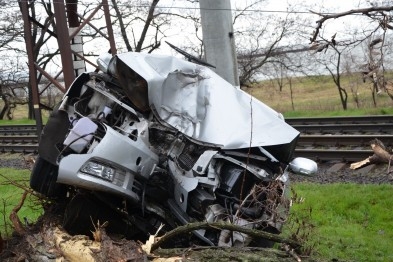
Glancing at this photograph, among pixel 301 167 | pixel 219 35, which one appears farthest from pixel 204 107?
pixel 219 35

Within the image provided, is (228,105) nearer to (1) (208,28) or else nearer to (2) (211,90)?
(2) (211,90)

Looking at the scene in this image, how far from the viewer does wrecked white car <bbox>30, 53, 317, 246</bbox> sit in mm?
4898

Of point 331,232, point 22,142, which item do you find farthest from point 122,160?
point 22,142

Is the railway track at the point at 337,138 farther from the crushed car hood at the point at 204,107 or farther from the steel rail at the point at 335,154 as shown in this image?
the crushed car hood at the point at 204,107

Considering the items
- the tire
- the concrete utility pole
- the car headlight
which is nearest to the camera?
the car headlight

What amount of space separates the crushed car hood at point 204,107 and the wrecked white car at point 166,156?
0.01 metres

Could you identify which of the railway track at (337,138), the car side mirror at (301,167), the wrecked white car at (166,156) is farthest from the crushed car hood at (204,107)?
the railway track at (337,138)

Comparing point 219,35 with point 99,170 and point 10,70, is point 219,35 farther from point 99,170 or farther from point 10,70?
point 10,70

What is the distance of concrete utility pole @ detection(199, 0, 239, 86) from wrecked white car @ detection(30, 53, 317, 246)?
1.75 meters

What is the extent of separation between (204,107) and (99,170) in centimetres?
135

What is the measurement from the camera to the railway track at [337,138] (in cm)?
1106

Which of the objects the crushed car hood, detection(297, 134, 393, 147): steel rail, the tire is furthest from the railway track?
the tire

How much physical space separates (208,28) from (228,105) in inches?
88.5

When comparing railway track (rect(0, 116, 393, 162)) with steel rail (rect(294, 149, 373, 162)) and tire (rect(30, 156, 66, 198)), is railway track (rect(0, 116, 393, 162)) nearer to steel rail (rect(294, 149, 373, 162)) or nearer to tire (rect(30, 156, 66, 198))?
steel rail (rect(294, 149, 373, 162))
